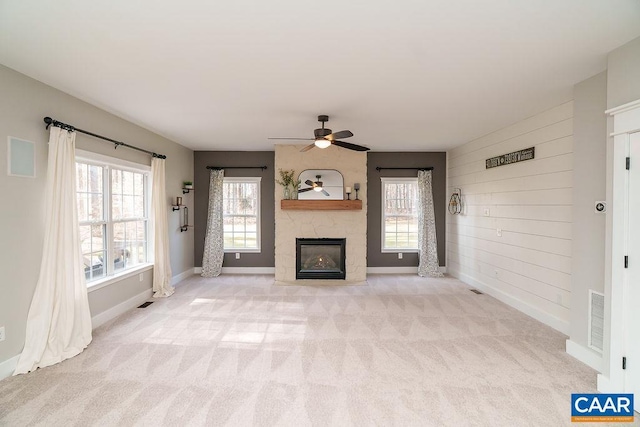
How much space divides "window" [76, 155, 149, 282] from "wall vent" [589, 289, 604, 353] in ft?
18.6

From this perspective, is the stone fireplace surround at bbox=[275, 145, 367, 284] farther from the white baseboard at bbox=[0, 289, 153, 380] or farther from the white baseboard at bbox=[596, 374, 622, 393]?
the white baseboard at bbox=[596, 374, 622, 393]

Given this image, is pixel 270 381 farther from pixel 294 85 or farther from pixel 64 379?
pixel 294 85

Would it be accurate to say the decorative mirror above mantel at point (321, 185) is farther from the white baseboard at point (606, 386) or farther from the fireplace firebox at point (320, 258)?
the white baseboard at point (606, 386)

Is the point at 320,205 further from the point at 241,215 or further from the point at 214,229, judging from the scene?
the point at 214,229

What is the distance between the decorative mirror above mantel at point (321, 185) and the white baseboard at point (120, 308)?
10.4 feet

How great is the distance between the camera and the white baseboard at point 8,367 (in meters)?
2.76

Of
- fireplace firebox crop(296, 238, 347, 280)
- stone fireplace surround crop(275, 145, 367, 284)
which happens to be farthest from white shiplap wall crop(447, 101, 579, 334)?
fireplace firebox crop(296, 238, 347, 280)

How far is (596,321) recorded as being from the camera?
9.79ft

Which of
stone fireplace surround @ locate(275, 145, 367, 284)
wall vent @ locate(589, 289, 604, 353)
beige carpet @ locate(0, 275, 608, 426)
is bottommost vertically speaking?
beige carpet @ locate(0, 275, 608, 426)

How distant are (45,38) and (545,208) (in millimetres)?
5455

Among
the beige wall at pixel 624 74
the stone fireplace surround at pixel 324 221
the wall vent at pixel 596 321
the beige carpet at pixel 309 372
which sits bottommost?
the beige carpet at pixel 309 372

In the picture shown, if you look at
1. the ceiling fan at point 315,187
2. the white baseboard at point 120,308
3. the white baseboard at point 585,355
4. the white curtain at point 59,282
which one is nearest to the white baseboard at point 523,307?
the white baseboard at point 585,355

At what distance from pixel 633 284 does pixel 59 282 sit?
5.19 m

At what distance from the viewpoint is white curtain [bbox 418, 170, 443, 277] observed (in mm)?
6887
